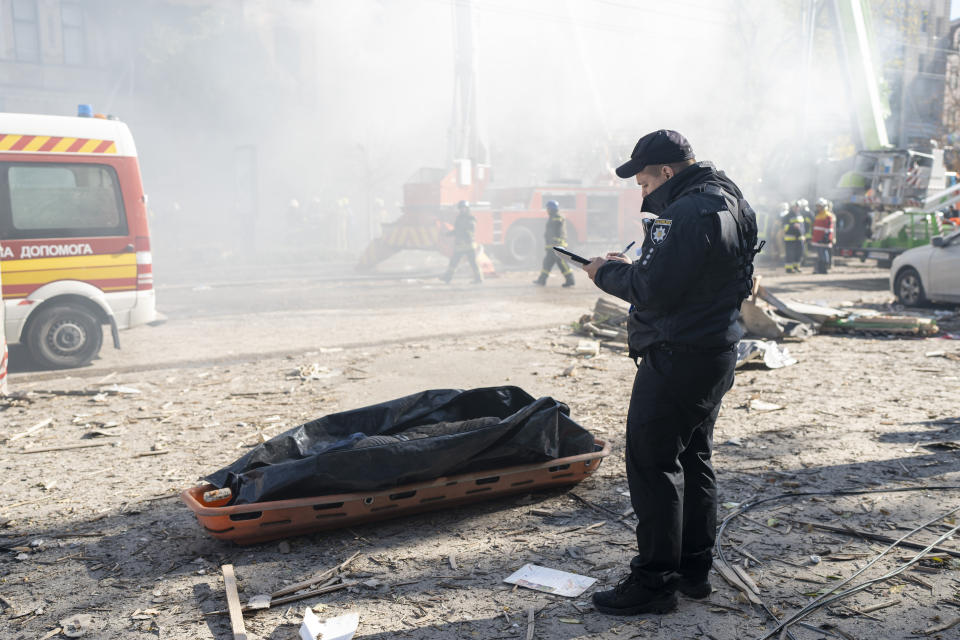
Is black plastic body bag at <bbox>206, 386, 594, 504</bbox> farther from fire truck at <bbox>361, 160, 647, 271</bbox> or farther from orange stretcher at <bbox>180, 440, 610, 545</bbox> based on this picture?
fire truck at <bbox>361, 160, 647, 271</bbox>

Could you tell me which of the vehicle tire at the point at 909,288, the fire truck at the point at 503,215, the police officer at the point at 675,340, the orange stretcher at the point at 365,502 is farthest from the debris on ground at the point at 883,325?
the fire truck at the point at 503,215

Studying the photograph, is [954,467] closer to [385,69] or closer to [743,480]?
[743,480]

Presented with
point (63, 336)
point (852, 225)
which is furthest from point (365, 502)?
point (852, 225)

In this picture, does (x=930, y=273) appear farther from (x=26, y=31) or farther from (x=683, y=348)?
(x=26, y=31)

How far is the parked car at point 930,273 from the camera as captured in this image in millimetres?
10234

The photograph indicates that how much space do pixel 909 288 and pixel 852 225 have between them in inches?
352

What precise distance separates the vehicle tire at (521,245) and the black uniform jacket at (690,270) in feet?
55.0

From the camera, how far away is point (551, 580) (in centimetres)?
308

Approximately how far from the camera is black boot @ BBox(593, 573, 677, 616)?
2.78m

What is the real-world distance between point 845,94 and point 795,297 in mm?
11542

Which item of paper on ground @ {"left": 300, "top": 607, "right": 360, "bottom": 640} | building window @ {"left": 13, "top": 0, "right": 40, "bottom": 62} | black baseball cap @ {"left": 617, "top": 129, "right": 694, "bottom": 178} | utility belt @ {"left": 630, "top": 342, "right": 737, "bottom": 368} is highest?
building window @ {"left": 13, "top": 0, "right": 40, "bottom": 62}

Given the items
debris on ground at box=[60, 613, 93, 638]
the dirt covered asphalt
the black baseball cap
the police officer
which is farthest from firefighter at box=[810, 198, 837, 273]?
debris on ground at box=[60, 613, 93, 638]

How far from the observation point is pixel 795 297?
500 inches

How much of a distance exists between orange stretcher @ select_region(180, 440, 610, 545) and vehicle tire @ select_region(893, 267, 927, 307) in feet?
29.5
